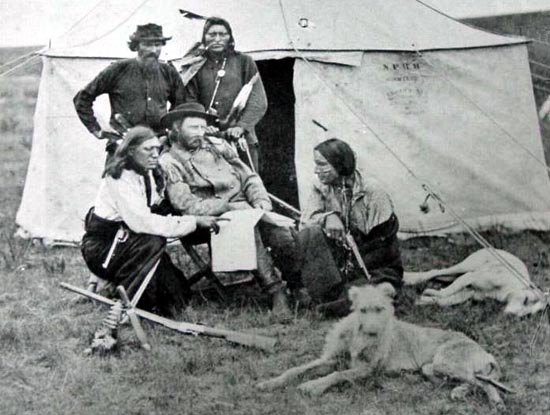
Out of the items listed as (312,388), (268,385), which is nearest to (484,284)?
(312,388)

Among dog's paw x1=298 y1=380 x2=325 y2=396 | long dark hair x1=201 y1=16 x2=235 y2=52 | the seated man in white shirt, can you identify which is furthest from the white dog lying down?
long dark hair x1=201 y1=16 x2=235 y2=52

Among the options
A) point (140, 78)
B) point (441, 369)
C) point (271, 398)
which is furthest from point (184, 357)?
point (140, 78)

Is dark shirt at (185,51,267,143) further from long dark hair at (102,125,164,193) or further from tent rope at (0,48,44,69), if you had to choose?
tent rope at (0,48,44,69)

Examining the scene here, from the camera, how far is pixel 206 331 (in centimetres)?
459

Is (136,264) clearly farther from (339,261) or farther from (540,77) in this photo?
(540,77)

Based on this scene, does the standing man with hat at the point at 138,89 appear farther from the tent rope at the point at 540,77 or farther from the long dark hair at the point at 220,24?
the tent rope at the point at 540,77

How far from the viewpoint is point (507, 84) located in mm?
5812

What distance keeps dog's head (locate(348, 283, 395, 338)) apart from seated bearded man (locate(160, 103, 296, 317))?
41cm

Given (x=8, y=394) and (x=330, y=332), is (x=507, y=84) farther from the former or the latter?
(x=8, y=394)

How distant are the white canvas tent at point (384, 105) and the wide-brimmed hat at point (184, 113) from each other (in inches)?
23.9

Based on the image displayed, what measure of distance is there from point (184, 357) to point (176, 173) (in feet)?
3.51

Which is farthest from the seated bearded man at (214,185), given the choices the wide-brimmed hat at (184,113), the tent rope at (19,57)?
the tent rope at (19,57)

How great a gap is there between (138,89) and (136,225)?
871 millimetres

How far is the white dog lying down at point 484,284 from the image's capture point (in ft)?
15.5
